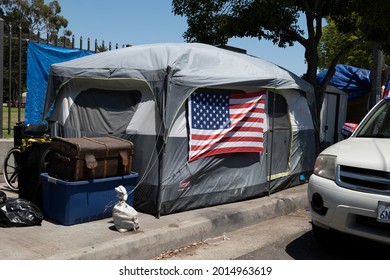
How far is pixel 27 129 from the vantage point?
7.04 metres

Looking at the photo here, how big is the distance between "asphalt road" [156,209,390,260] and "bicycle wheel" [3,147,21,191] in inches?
135

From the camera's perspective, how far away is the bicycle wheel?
273 inches

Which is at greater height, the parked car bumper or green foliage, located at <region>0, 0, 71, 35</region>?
green foliage, located at <region>0, 0, 71, 35</region>

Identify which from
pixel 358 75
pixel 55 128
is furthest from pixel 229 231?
pixel 358 75

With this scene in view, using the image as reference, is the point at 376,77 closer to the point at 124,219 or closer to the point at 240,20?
the point at 240,20

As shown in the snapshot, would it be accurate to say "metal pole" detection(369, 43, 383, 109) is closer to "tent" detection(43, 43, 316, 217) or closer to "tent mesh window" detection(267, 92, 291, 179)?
"tent mesh window" detection(267, 92, 291, 179)

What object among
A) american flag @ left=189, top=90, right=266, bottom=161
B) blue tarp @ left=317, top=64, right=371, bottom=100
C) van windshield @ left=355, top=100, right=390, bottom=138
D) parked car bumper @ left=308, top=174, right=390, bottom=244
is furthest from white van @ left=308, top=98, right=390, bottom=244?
blue tarp @ left=317, top=64, right=371, bottom=100

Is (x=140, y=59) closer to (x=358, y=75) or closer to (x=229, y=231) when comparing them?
(x=229, y=231)

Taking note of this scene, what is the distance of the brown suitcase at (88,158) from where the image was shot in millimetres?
5258

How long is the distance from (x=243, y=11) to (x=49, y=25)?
1769 inches

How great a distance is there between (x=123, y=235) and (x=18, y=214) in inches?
54.8

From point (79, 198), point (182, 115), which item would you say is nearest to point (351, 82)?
point (182, 115)

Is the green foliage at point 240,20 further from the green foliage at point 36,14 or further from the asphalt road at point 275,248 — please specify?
the green foliage at point 36,14

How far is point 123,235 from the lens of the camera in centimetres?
493
